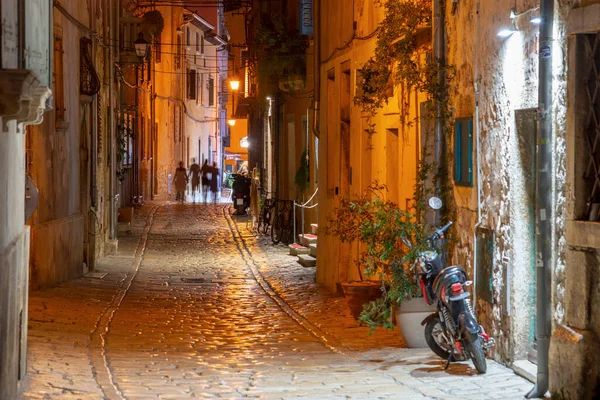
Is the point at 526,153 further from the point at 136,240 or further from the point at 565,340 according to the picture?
the point at 136,240

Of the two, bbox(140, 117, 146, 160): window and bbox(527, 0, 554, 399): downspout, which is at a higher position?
bbox(140, 117, 146, 160): window

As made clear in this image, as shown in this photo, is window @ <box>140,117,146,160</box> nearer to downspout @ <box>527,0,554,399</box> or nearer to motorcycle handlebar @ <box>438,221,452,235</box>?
motorcycle handlebar @ <box>438,221,452,235</box>

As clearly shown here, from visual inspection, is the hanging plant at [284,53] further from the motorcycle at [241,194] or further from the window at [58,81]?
the motorcycle at [241,194]

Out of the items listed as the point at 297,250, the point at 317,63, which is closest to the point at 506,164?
the point at 317,63

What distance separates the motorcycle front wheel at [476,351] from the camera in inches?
373

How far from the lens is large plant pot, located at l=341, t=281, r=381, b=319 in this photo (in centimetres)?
1336

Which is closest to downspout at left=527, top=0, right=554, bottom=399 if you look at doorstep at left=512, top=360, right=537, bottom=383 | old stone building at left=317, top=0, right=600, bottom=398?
old stone building at left=317, top=0, right=600, bottom=398

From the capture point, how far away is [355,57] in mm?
17234

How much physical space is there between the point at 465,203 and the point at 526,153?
53.4 inches

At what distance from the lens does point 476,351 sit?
9.48m

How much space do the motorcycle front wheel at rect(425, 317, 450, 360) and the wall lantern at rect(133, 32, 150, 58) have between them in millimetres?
21092

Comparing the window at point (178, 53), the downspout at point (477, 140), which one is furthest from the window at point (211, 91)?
the downspout at point (477, 140)

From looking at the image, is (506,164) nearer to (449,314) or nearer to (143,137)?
(449,314)

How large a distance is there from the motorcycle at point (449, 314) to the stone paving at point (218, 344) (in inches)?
7.0
